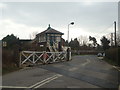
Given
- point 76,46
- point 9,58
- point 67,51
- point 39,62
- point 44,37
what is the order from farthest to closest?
point 76,46 < point 44,37 < point 67,51 < point 39,62 < point 9,58

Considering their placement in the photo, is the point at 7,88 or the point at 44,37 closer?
the point at 7,88

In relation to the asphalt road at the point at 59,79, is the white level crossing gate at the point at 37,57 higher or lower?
higher

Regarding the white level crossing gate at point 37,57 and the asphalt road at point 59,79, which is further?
the white level crossing gate at point 37,57

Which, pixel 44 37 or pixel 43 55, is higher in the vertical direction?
pixel 44 37

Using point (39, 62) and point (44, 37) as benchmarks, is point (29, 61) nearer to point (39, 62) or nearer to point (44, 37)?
point (39, 62)

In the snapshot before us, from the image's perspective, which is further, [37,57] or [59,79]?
[37,57]

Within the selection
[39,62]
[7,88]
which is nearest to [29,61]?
[39,62]

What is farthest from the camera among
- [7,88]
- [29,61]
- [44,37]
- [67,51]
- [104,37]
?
[104,37]

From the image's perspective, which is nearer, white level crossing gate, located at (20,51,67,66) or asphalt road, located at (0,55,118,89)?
asphalt road, located at (0,55,118,89)

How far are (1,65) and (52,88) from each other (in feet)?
29.8

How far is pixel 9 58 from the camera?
18.6 meters

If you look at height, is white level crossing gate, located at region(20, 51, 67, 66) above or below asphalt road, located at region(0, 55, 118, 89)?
above

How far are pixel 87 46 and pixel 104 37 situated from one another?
1207 inches

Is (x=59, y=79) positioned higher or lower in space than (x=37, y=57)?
lower
